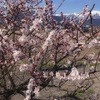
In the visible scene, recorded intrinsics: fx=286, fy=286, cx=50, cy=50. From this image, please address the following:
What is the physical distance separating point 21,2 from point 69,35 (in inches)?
85.6

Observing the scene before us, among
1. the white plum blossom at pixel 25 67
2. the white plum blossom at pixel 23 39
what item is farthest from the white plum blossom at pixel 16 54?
the white plum blossom at pixel 23 39

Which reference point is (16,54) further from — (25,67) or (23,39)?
(23,39)

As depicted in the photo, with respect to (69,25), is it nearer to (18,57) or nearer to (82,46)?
(82,46)

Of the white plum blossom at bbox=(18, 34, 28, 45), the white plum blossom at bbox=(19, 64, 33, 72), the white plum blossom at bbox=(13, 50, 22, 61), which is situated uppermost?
the white plum blossom at bbox=(18, 34, 28, 45)

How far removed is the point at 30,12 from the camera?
7.53 meters

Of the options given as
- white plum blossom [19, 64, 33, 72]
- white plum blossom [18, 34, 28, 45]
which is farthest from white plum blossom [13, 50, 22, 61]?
white plum blossom [18, 34, 28, 45]

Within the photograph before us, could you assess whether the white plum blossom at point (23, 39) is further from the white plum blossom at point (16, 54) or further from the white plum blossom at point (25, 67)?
the white plum blossom at point (25, 67)

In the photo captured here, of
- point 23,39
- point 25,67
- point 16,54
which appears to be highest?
point 23,39

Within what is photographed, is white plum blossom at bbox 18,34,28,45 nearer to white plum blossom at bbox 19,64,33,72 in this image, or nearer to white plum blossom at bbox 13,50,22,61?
white plum blossom at bbox 13,50,22,61

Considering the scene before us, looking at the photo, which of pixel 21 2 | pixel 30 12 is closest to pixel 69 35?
pixel 21 2

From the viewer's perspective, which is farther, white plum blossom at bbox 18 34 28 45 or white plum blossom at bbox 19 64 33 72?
white plum blossom at bbox 18 34 28 45

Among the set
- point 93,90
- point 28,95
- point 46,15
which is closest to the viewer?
point 28,95

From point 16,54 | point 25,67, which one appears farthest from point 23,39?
point 25,67

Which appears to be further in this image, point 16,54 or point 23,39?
point 23,39
